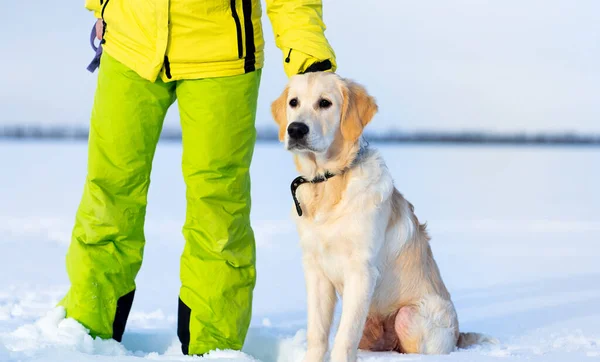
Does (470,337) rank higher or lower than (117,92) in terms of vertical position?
lower

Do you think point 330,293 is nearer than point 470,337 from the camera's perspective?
Yes

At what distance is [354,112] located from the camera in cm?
318

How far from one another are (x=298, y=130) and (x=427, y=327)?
3.04ft

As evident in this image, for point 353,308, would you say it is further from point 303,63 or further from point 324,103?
point 303,63

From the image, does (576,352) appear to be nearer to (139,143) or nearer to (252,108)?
(252,108)

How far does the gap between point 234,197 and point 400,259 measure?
0.77m

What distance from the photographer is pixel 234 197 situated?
362 cm

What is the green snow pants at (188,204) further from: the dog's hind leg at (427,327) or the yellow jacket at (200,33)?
the dog's hind leg at (427,327)

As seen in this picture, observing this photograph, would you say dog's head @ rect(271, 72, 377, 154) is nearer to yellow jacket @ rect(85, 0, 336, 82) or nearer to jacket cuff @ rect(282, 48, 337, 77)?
jacket cuff @ rect(282, 48, 337, 77)

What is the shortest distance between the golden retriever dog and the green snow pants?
0.35 metres

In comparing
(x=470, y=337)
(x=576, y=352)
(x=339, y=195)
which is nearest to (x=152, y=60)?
(x=339, y=195)

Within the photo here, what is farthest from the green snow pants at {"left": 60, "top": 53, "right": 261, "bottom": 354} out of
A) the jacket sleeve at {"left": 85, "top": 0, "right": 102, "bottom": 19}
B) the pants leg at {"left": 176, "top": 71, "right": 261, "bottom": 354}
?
the jacket sleeve at {"left": 85, "top": 0, "right": 102, "bottom": 19}

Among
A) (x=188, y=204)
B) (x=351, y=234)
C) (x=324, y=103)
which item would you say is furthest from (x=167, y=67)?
(x=351, y=234)

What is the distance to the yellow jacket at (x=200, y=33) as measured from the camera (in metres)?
3.42
